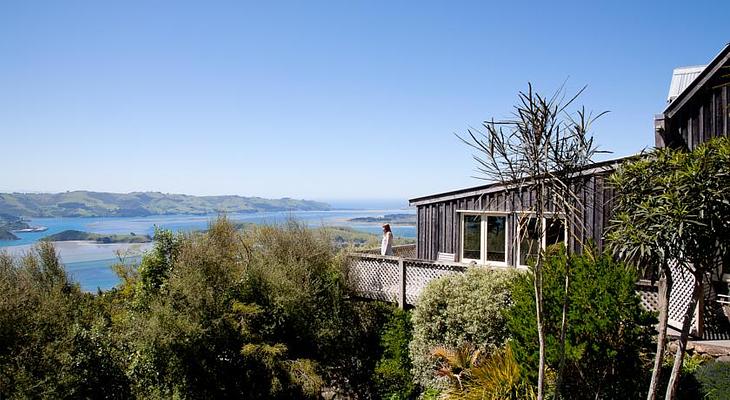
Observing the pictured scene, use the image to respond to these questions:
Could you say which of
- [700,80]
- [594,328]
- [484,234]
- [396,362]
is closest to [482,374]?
[594,328]

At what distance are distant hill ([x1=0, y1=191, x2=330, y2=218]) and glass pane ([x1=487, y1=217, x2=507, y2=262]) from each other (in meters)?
42.7

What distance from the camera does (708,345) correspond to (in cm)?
842

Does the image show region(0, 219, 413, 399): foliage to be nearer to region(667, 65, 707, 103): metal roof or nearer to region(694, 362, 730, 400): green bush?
region(694, 362, 730, 400): green bush

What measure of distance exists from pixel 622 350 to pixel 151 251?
34.9ft

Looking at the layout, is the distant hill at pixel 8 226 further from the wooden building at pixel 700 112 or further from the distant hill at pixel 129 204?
the wooden building at pixel 700 112

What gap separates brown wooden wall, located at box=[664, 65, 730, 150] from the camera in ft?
33.8

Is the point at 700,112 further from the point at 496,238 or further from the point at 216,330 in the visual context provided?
the point at 216,330

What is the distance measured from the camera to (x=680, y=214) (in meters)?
5.70

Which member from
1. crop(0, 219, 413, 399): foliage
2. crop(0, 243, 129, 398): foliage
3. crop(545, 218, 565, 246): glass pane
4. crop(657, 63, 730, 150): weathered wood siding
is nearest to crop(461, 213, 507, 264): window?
crop(545, 218, 565, 246): glass pane

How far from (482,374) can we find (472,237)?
517 centimetres

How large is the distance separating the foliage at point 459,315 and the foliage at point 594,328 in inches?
65.4

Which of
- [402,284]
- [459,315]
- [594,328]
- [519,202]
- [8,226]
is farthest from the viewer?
[8,226]

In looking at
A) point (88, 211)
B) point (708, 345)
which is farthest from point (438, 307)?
point (88, 211)

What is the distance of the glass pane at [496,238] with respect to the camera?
13039 mm
